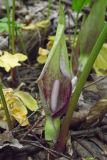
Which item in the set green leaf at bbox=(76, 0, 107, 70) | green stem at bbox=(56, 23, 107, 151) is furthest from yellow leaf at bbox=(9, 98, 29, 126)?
green leaf at bbox=(76, 0, 107, 70)

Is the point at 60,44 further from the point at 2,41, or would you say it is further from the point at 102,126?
the point at 2,41

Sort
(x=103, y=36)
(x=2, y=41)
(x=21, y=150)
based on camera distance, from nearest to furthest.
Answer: (x=103, y=36) < (x=21, y=150) < (x=2, y=41)

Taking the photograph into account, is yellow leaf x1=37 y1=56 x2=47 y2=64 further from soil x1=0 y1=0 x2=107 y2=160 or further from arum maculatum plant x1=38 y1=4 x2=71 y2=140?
arum maculatum plant x1=38 y1=4 x2=71 y2=140

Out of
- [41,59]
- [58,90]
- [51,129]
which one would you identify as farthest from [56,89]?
[41,59]

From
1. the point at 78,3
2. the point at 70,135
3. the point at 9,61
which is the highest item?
the point at 78,3

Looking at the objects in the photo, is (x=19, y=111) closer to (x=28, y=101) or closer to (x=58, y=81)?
(x=28, y=101)

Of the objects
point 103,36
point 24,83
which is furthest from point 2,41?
point 103,36
